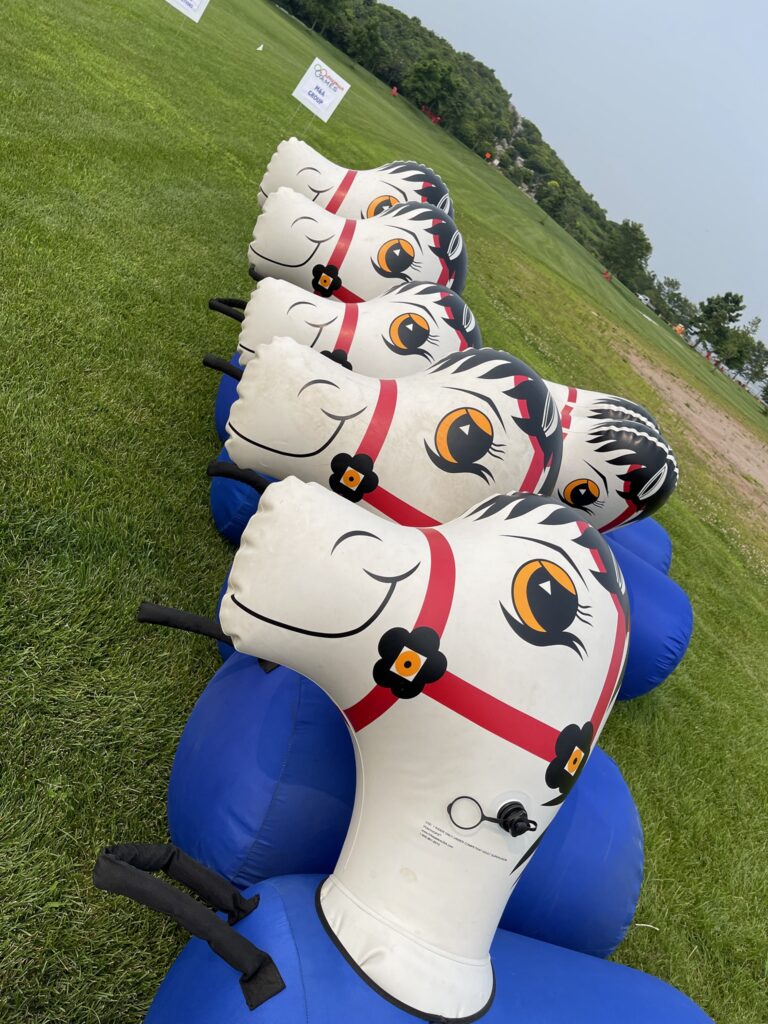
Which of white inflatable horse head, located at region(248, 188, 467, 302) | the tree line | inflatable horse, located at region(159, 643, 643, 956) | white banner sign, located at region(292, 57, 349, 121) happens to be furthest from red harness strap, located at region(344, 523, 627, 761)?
the tree line

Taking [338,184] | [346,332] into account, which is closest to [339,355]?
[346,332]

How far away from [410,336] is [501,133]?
50.2m

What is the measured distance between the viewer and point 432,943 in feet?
3.70

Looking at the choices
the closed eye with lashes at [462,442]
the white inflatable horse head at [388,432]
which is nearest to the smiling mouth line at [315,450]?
the white inflatable horse head at [388,432]

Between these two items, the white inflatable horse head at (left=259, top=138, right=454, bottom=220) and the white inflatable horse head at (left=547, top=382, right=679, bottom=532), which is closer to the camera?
the white inflatable horse head at (left=547, top=382, right=679, bottom=532)

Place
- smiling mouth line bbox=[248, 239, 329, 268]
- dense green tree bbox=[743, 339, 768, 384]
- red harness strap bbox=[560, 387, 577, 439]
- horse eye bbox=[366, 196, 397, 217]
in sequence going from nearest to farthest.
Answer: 1. red harness strap bbox=[560, 387, 577, 439]
2. smiling mouth line bbox=[248, 239, 329, 268]
3. horse eye bbox=[366, 196, 397, 217]
4. dense green tree bbox=[743, 339, 768, 384]

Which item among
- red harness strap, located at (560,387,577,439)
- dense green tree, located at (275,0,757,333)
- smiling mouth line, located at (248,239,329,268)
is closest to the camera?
red harness strap, located at (560,387,577,439)

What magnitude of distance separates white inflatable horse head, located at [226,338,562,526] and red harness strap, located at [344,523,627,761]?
1.57 ft

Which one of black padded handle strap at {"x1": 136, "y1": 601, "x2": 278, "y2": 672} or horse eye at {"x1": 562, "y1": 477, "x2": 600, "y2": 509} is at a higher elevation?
horse eye at {"x1": 562, "y1": 477, "x2": 600, "y2": 509}

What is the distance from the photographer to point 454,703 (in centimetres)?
116

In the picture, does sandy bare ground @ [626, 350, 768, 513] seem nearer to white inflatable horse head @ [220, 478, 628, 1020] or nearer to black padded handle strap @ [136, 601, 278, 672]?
white inflatable horse head @ [220, 478, 628, 1020]

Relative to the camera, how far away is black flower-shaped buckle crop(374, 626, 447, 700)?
3.81 ft

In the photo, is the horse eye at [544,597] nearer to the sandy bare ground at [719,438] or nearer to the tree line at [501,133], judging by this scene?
the sandy bare ground at [719,438]

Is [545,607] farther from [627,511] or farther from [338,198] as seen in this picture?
[338,198]
